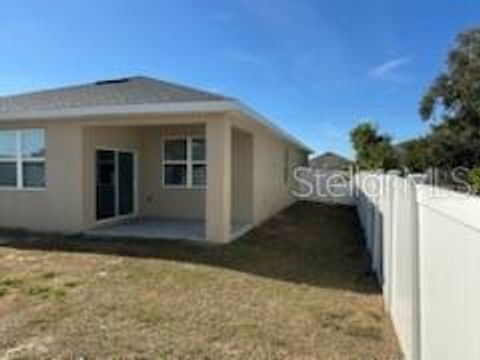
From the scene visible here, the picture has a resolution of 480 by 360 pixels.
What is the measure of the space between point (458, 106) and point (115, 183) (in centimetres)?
2912

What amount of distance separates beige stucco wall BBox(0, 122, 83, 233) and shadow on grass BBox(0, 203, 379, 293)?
543mm

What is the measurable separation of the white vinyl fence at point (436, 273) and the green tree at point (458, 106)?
30.7 meters

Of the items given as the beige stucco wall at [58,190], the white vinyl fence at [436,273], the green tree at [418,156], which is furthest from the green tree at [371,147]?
the white vinyl fence at [436,273]

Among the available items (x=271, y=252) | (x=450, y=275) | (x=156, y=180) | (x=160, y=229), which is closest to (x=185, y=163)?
(x=156, y=180)

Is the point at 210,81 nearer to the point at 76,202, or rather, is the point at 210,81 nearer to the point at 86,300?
the point at 76,202

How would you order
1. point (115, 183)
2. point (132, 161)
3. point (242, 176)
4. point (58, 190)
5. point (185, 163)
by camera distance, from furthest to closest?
point (132, 161) < point (185, 163) < point (242, 176) < point (115, 183) < point (58, 190)

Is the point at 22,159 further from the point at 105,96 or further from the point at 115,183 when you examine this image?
the point at 105,96

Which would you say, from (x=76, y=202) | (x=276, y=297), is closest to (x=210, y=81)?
(x=76, y=202)

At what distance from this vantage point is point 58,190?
1072 centimetres

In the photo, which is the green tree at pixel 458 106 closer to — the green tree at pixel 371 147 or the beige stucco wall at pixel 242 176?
the green tree at pixel 371 147

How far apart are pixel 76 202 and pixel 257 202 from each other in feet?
17.0

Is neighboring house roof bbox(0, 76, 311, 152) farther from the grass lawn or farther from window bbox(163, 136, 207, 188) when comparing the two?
the grass lawn

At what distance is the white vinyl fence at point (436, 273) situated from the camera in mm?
2008

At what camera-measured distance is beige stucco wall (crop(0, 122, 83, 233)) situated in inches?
415
